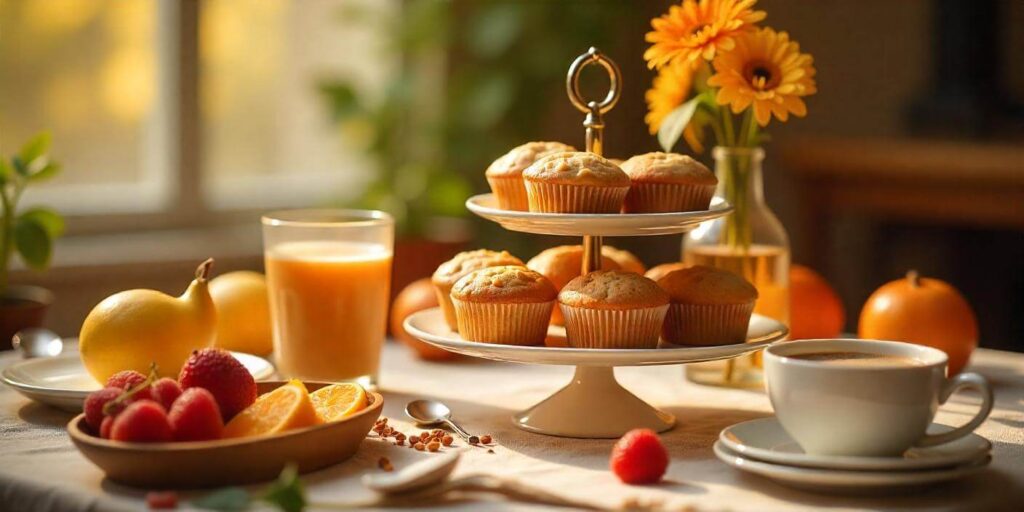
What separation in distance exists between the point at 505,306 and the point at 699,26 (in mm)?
436

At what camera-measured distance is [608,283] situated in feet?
4.05

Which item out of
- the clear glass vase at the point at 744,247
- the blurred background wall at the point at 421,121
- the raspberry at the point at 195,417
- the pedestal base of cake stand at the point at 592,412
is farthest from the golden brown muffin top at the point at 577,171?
the blurred background wall at the point at 421,121

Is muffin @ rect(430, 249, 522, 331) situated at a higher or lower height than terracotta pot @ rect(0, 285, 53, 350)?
higher

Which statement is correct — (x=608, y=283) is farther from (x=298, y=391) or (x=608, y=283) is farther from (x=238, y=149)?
(x=238, y=149)

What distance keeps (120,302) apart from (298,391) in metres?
0.31

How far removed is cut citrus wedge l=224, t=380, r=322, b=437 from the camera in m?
1.07

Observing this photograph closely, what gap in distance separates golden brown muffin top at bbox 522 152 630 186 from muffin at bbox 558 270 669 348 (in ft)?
0.33

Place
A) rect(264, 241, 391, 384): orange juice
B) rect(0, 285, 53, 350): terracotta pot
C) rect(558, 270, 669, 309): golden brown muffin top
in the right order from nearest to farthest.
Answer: rect(558, 270, 669, 309): golden brown muffin top → rect(264, 241, 391, 384): orange juice → rect(0, 285, 53, 350): terracotta pot

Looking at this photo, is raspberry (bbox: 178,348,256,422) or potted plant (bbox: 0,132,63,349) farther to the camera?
potted plant (bbox: 0,132,63,349)

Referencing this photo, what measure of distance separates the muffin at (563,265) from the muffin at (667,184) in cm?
9

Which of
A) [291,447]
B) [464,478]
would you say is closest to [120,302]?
[291,447]

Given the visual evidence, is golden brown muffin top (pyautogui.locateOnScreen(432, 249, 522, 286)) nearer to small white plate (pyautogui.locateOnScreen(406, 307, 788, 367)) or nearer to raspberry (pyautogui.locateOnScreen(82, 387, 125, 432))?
small white plate (pyautogui.locateOnScreen(406, 307, 788, 367))

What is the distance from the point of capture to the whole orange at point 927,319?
59.3 inches

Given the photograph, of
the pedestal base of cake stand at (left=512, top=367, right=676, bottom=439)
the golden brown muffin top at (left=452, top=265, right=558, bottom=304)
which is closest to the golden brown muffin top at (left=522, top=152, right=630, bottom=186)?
the golden brown muffin top at (left=452, top=265, right=558, bottom=304)
